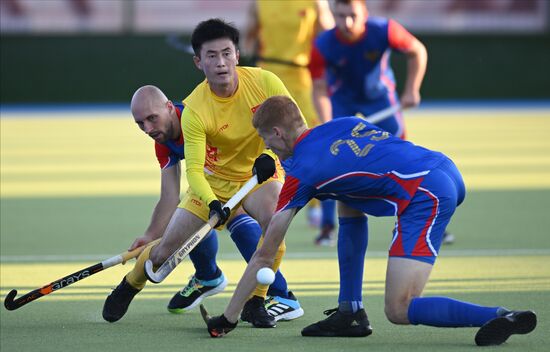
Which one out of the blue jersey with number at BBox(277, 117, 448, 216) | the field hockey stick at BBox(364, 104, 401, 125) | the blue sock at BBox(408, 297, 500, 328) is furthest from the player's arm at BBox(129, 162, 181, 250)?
the field hockey stick at BBox(364, 104, 401, 125)

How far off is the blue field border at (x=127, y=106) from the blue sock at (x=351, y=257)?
660 inches

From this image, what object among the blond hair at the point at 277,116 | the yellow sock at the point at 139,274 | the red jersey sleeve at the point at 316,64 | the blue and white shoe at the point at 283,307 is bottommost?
the blue and white shoe at the point at 283,307

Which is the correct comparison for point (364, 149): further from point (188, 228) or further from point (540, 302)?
point (540, 302)

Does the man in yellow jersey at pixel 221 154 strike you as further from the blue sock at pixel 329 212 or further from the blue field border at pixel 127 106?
the blue field border at pixel 127 106

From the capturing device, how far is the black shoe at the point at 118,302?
→ 516cm

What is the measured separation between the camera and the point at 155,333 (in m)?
4.90

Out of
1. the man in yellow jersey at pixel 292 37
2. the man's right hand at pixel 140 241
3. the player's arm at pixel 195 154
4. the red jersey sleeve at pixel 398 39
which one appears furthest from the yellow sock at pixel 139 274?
the man in yellow jersey at pixel 292 37

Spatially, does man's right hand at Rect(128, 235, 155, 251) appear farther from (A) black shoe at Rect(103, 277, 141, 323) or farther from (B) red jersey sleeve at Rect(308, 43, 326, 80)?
(B) red jersey sleeve at Rect(308, 43, 326, 80)

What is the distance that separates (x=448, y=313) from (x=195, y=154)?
1.42 m

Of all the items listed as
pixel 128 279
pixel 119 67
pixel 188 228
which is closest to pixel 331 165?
pixel 188 228

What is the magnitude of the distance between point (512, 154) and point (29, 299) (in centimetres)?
862

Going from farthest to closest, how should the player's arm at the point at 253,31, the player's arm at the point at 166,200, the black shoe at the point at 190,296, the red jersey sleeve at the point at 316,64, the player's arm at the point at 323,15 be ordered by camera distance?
the player's arm at the point at 253,31
the player's arm at the point at 323,15
the red jersey sleeve at the point at 316,64
the player's arm at the point at 166,200
the black shoe at the point at 190,296

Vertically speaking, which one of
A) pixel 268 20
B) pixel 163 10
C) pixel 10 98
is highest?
pixel 268 20

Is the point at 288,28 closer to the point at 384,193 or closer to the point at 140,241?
the point at 140,241
